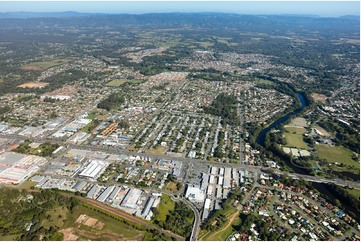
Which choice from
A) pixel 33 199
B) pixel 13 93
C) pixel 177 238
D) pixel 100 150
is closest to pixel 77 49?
pixel 13 93

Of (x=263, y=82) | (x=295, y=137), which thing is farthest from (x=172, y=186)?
(x=263, y=82)

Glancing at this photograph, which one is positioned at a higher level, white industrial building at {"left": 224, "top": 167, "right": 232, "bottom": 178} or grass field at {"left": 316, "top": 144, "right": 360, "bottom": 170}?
white industrial building at {"left": 224, "top": 167, "right": 232, "bottom": 178}

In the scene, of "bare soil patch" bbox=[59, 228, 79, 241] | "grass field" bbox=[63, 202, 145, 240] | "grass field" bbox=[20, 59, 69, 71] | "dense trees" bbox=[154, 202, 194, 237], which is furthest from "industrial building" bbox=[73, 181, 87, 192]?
"grass field" bbox=[20, 59, 69, 71]

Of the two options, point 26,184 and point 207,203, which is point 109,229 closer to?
point 207,203

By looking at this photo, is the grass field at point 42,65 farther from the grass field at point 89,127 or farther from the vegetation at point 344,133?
the vegetation at point 344,133

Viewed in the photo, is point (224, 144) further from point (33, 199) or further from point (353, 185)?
point (33, 199)

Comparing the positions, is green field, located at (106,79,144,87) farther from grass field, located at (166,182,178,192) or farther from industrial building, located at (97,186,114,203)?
grass field, located at (166,182,178,192)
